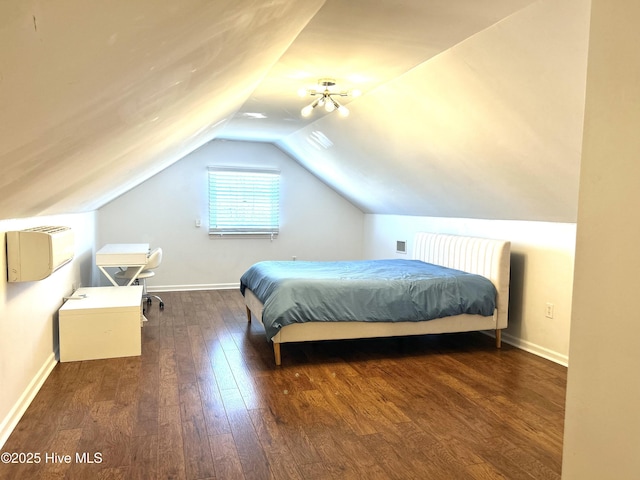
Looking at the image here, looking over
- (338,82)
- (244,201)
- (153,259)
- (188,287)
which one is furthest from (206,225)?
(338,82)

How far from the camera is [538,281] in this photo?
400 centimetres

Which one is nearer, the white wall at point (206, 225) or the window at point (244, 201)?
the white wall at point (206, 225)

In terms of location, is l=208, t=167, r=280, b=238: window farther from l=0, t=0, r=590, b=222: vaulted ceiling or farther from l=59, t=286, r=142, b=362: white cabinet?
l=59, t=286, r=142, b=362: white cabinet

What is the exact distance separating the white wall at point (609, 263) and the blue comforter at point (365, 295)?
256 cm

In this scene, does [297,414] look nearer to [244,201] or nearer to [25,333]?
[25,333]

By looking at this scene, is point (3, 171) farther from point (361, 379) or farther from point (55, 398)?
point (361, 379)

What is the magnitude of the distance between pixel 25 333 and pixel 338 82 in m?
2.78

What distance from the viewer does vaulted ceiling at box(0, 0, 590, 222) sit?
972 mm

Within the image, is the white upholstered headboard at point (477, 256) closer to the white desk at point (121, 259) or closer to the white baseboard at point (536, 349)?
the white baseboard at point (536, 349)

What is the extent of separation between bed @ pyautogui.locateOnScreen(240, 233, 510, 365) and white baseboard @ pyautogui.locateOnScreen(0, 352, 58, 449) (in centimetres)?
157

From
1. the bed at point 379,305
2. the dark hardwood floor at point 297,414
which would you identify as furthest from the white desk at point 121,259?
the bed at point 379,305

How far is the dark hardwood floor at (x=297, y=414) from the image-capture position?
2.19 meters

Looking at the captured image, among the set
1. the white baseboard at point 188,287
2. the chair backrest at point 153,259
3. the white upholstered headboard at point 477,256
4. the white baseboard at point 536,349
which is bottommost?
the white baseboard at point 536,349

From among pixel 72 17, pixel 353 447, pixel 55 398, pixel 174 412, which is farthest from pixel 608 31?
pixel 55 398
